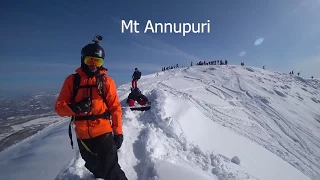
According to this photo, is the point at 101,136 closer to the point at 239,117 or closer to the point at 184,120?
the point at 184,120

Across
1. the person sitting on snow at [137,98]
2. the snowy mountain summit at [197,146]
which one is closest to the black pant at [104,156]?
the snowy mountain summit at [197,146]

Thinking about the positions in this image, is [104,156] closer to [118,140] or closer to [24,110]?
[118,140]

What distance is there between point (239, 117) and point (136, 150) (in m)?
11.0

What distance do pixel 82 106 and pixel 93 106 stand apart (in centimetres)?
24

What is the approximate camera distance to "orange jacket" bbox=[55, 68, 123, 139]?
2.84 meters

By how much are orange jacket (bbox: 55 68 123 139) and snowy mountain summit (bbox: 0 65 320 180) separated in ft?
4.23

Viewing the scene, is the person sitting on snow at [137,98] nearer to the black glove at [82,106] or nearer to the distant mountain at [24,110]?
the black glove at [82,106]

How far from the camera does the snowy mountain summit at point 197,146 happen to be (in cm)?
430

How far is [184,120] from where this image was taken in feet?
28.2

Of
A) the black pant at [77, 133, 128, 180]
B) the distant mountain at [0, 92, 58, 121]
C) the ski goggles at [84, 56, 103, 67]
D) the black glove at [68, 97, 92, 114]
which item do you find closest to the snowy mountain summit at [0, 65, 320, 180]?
the black pant at [77, 133, 128, 180]

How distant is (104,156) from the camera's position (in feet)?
9.91

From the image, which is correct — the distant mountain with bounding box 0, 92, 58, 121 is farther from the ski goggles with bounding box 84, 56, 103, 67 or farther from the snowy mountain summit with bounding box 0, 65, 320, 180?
the ski goggles with bounding box 84, 56, 103, 67

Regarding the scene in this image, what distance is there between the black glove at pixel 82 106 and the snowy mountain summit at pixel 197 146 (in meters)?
1.64

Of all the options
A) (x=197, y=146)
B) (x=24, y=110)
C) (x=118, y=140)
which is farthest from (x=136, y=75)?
(x=24, y=110)
